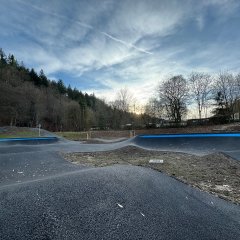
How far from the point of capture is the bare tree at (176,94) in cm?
4309

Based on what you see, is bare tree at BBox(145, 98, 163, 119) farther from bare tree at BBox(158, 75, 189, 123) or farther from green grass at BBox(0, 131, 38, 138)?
green grass at BBox(0, 131, 38, 138)

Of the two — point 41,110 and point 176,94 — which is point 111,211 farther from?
point 41,110

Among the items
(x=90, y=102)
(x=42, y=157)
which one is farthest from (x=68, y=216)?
(x=90, y=102)

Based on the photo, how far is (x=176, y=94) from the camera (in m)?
43.4

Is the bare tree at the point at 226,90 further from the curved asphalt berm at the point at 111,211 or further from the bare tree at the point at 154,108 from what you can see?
the curved asphalt berm at the point at 111,211

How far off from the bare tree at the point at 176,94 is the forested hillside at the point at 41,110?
14256 mm

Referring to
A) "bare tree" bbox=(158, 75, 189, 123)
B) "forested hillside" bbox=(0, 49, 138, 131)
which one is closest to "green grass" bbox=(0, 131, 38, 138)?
"forested hillside" bbox=(0, 49, 138, 131)

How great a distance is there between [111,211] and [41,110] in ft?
180

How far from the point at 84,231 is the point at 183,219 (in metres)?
1.73

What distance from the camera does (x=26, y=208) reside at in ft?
11.2

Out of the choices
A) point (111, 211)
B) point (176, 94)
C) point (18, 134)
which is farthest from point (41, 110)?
point (111, 211)

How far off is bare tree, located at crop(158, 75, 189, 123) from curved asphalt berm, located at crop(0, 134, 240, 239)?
38.8 meters

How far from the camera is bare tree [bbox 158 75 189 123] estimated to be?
4309 cm

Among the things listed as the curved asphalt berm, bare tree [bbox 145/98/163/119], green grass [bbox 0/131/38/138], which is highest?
bare tree [bbox 145/98/163/119]
